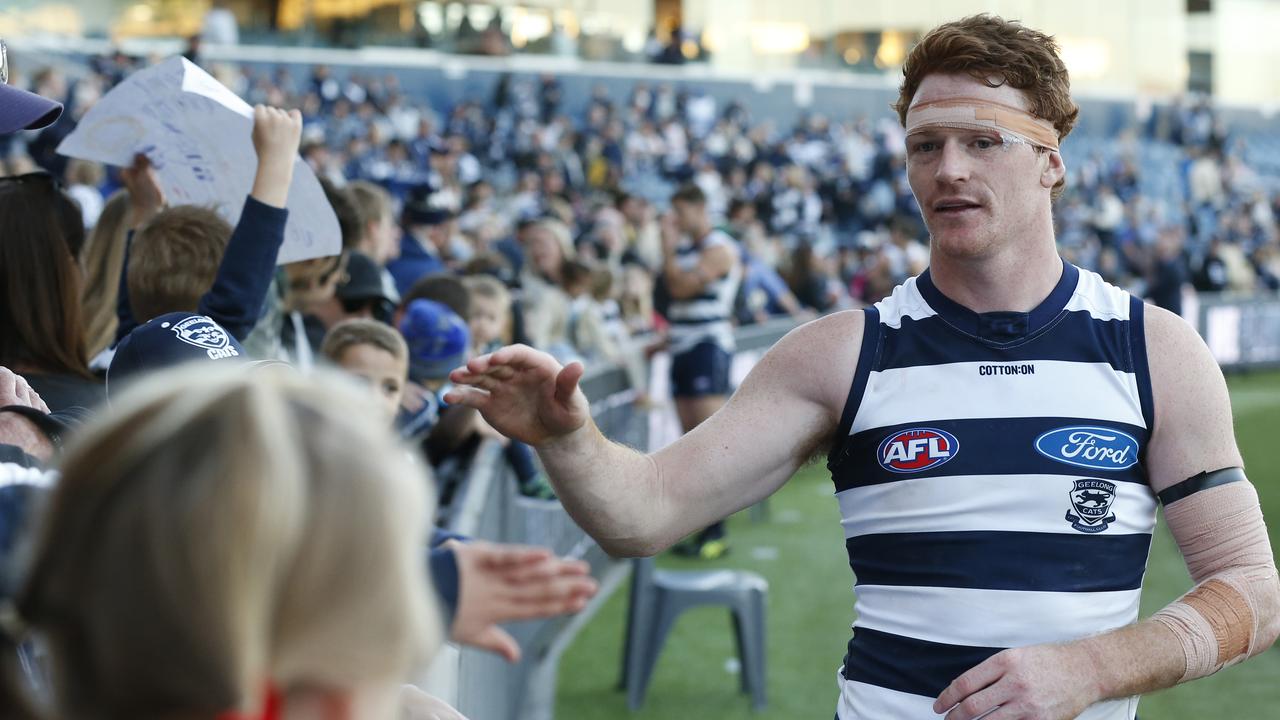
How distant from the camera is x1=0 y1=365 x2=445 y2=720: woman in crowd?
94 centimetres

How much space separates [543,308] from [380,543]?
6.71 meters

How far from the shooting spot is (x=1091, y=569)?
2.42m

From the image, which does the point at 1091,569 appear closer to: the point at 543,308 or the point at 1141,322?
the point at 1141,322

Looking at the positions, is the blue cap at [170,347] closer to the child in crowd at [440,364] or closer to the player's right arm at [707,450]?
the player's right arm at [707,450]

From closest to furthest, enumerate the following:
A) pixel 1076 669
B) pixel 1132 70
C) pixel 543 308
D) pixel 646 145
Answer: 1. pixel 1076 669
2. pixel 543 308
3. pixel 646 145
4. pixel 1132 70

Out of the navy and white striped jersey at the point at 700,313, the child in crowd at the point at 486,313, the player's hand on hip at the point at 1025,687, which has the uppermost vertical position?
the player's hand on hip at the point at 1025,687

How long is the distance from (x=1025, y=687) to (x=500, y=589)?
1.23 meters

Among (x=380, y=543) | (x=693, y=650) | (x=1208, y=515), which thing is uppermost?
(x=380, y=543)

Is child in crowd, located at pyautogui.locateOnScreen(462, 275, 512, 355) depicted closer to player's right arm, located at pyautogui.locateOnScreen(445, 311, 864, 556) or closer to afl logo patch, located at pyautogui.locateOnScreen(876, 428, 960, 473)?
player's right arm, located at pyautogui.locateOnScreen(445, 311, 864, 556)

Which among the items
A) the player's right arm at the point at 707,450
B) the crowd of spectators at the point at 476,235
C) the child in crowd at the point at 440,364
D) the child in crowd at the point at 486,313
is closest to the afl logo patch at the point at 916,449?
the player's right arm at the point at 707,450

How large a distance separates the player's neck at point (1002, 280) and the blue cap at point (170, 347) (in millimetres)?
1289

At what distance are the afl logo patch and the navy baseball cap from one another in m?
1.64

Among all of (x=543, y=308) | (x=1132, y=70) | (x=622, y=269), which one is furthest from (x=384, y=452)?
(x=1132, y=70)

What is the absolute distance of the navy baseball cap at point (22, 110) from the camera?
2527 mm
